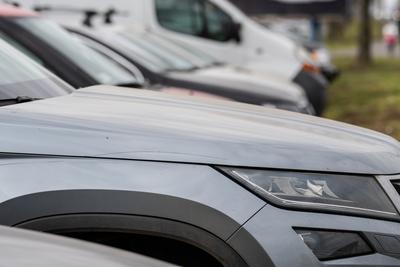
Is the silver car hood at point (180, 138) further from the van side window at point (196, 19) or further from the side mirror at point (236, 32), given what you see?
the van side window at point (196, 19)

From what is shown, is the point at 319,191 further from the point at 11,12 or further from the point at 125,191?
the point at 11,12

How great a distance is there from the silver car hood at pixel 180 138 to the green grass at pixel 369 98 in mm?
7125

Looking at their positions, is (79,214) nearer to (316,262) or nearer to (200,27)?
(316,262)

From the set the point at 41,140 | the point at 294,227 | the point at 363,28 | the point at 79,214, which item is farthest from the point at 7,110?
the point at 363,28

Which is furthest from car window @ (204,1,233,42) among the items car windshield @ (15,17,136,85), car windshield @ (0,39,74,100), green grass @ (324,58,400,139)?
car windshield @ (0,39,74,100)

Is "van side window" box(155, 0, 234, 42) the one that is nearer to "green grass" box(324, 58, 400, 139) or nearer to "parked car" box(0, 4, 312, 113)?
"green grass" box(324, 58, 400, 139)

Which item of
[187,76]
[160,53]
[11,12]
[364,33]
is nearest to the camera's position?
[11,12]

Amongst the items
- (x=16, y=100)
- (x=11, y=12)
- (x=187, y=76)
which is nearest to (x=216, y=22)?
(x=187, y=76)

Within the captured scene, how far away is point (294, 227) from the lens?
2.99m

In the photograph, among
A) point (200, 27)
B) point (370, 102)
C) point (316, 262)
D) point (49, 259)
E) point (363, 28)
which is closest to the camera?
point (49, 259)

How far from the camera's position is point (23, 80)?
3.81 meters

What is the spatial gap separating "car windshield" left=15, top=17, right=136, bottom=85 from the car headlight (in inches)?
122

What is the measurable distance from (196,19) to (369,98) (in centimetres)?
410

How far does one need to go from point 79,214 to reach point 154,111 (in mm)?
696
